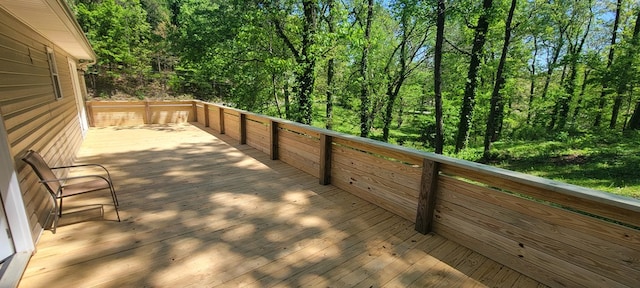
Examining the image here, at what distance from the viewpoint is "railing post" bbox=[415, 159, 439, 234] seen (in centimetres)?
249

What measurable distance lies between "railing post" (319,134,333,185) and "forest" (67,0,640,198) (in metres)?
4.21

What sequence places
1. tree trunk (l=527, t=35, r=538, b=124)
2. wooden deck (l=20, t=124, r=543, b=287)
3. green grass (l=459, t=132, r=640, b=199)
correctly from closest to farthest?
wooden deck (l=20, t=124, r=543, b=287), green grass (l=459, t=132, r=640, b=199), tree trunk (l=527, t=35, r=538, b=124)

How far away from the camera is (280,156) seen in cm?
494

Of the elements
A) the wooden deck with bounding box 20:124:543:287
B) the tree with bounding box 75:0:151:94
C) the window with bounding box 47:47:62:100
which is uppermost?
the tree with bounding box 75:0:151:94

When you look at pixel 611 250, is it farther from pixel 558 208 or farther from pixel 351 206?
pixel 351 206

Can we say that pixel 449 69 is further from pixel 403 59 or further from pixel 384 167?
pixel 384 167

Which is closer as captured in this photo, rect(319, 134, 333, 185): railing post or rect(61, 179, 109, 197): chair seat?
rect(61, 179, 109, 197): chair seat

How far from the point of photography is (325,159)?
12.4 ft

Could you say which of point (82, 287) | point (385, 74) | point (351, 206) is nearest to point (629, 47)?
point (385, 74)

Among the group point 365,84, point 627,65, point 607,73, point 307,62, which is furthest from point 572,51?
point 307,62

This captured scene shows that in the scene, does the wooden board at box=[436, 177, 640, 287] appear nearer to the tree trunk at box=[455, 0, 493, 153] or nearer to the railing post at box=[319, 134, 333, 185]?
the railing post at box=[319, 134, 333, 185]

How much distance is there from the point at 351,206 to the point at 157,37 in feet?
76.1

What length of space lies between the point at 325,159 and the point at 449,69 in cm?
1130

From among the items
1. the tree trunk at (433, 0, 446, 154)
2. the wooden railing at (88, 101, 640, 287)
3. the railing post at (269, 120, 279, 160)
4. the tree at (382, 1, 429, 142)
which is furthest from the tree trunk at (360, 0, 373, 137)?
the wooden railing at (88, 101, 640, 287)
